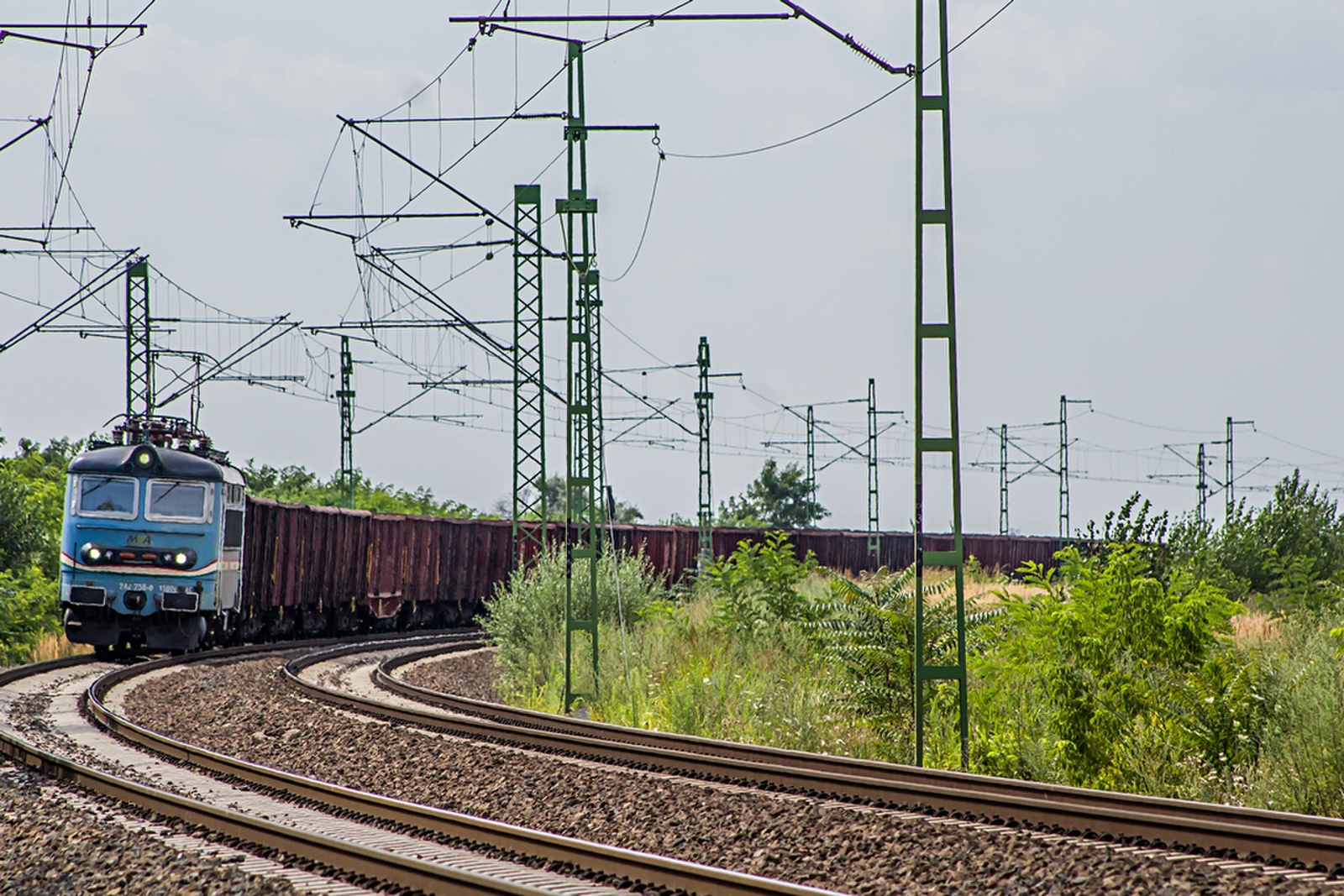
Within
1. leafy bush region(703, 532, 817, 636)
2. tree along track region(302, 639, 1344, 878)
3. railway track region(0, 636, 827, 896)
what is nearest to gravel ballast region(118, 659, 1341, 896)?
tree along track region(302, 639, 1344, 878)

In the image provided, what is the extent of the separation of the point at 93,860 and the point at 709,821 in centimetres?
363

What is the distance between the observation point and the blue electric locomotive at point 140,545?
21250 millimetres

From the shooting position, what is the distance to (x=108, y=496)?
2133cm

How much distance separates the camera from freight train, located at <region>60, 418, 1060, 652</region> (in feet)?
69.9

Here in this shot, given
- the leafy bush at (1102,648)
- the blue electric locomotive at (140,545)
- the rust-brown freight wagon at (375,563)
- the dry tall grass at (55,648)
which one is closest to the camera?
the leafy bush at (1102,648)

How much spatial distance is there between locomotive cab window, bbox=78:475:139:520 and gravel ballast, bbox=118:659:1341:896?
669cm

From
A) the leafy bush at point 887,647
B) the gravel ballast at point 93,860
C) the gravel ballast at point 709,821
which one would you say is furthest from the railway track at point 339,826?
the leafy bush at point 887,647

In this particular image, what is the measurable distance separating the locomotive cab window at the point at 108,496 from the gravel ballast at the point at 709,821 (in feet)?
22.0

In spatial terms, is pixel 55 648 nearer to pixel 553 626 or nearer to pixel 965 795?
pixel 553 626

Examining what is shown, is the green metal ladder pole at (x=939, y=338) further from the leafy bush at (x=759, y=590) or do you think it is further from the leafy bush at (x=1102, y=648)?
the leafy bush at (x=759, y=590)

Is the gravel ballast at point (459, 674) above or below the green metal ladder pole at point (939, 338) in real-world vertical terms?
below

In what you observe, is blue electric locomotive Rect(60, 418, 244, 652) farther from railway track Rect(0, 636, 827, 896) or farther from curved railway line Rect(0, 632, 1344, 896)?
railway track Rect(0, 636, 827, 896)

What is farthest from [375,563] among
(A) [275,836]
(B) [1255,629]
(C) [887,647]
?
(A) [275,836]

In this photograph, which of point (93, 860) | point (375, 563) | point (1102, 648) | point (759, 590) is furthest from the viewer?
point (375, 563)
